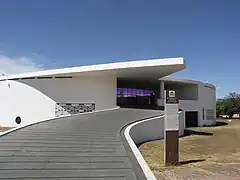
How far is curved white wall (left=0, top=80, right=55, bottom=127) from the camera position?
86.2 feet

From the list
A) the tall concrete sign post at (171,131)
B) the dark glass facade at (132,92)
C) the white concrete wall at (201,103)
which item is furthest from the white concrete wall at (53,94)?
the tall concrete sign post at (171,131)

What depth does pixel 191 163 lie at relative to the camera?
9961 millimetres

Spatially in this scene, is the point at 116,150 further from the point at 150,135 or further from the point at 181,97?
the point at 181,97

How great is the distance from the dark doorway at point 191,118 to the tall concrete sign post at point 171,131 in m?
25.5

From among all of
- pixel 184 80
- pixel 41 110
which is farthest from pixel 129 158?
pixel 184 80

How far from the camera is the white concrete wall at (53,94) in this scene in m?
26.1

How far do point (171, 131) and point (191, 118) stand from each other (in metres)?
26.2

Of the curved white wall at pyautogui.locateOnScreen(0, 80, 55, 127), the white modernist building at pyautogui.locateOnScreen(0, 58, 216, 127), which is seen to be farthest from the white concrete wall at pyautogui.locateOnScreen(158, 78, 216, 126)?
the curved white wall at pyautogui.locateOnScreen(0, 80, 55, 127)

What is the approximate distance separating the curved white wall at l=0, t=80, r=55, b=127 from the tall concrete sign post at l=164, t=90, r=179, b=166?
17454 millimetres

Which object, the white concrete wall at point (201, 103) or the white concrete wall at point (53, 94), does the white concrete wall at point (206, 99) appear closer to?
the white concrete wall at point (201, 103)

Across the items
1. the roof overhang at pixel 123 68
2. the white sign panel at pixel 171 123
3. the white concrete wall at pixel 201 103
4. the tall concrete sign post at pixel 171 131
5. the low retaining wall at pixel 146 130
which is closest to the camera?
the tall concrete sign post at pixel 171 131

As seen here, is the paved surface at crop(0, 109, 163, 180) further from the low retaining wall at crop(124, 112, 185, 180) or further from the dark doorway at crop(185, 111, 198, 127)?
the dark doorway at crop(185, 111, 198, 127)

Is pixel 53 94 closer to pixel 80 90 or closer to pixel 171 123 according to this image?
pixel 80 90

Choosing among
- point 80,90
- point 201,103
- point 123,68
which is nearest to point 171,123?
point 123,68
